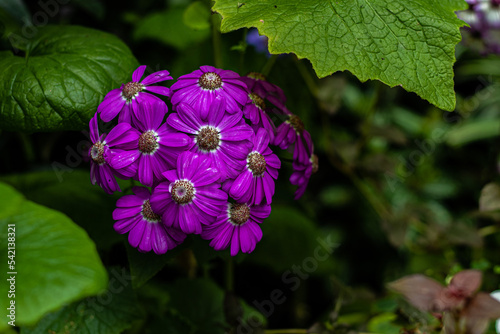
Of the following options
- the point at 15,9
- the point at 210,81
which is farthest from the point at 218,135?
the point at 15,9

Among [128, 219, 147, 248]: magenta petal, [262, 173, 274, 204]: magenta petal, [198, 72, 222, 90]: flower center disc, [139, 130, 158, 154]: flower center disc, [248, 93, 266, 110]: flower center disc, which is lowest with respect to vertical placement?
[128, 219, 147, 248]: magenta petal

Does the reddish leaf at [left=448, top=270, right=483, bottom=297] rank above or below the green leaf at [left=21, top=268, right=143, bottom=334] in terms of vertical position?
above

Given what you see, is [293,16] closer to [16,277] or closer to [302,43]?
[302,43]

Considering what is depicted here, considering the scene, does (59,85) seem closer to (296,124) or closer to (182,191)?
(182,191)

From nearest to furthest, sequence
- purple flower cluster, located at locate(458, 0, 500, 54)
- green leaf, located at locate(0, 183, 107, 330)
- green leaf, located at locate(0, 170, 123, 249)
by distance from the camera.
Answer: green leaf, located at locate(0, 183, 107, 330)
green leaf, located at locate(0, 170, 123, 249)
purple flower cluster, located at locate(458, 0, 500, 54)

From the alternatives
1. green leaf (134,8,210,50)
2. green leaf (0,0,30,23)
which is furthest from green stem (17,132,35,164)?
green leaf (134,8,210,50)

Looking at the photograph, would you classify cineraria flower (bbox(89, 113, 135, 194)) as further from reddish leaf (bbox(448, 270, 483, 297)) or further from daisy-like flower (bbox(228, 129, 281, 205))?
reddish leaf (bbox(448, 270, 483, 297))

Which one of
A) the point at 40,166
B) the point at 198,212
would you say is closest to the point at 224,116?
the point at 198,212
